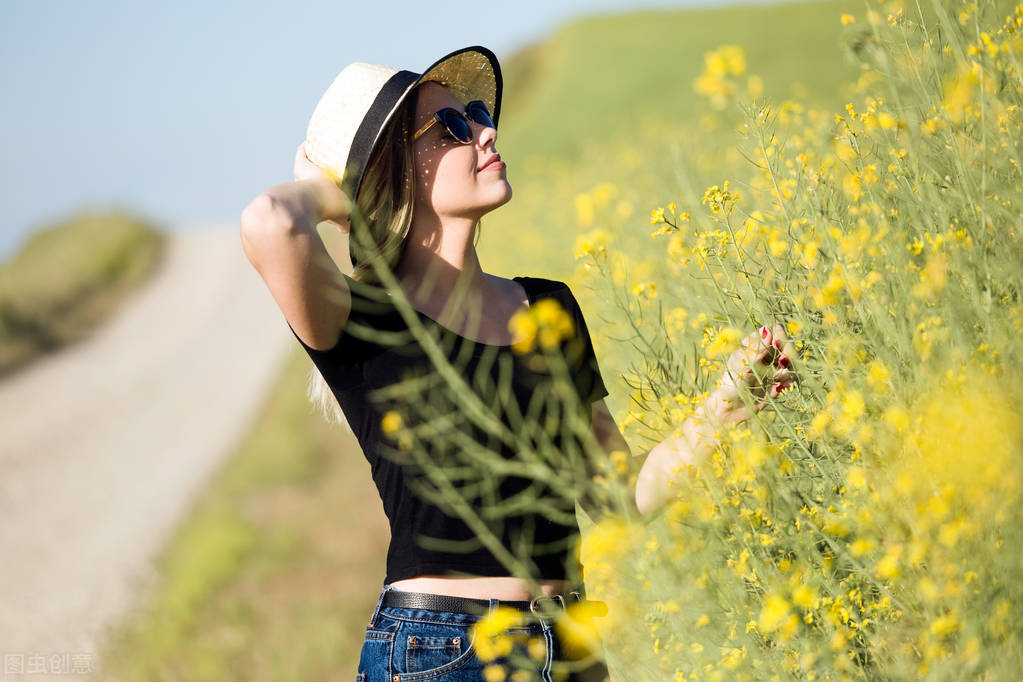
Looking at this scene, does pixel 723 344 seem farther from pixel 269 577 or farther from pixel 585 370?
pixel 269 577

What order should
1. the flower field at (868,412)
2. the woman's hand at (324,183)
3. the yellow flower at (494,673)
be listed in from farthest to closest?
the woman's hand at (324,183), the yellow flower at (494,673), the flower field at (868,412)

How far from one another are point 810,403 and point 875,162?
0.54 m

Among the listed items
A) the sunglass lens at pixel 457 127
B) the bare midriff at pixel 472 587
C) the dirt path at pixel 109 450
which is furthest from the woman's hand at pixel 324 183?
the dirt path at pixel 109 450

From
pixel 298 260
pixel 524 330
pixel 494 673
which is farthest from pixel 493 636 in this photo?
pixel 298 260

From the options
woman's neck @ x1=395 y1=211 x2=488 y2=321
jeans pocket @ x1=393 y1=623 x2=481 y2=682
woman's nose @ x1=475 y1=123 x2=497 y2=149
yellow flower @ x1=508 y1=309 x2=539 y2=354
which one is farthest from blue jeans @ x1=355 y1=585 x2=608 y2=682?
woman's nose @ x1=475 y1=123 x2=497 y2=149

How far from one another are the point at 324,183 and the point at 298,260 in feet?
0.81

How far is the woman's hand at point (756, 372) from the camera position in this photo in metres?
1.61

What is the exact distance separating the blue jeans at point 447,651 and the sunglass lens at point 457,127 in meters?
0.88

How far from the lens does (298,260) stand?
4.99 ft

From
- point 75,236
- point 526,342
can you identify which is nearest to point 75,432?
point 526,342

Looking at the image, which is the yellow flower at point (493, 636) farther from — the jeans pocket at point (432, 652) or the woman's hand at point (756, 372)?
the woman's hand at point (756, 372)

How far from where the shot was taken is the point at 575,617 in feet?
5.20

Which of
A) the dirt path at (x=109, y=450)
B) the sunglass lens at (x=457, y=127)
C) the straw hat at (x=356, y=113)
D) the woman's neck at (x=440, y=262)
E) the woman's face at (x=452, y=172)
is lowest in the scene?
the dirt path at (x=109, y=450)

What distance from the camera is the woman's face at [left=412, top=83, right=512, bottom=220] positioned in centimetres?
186
